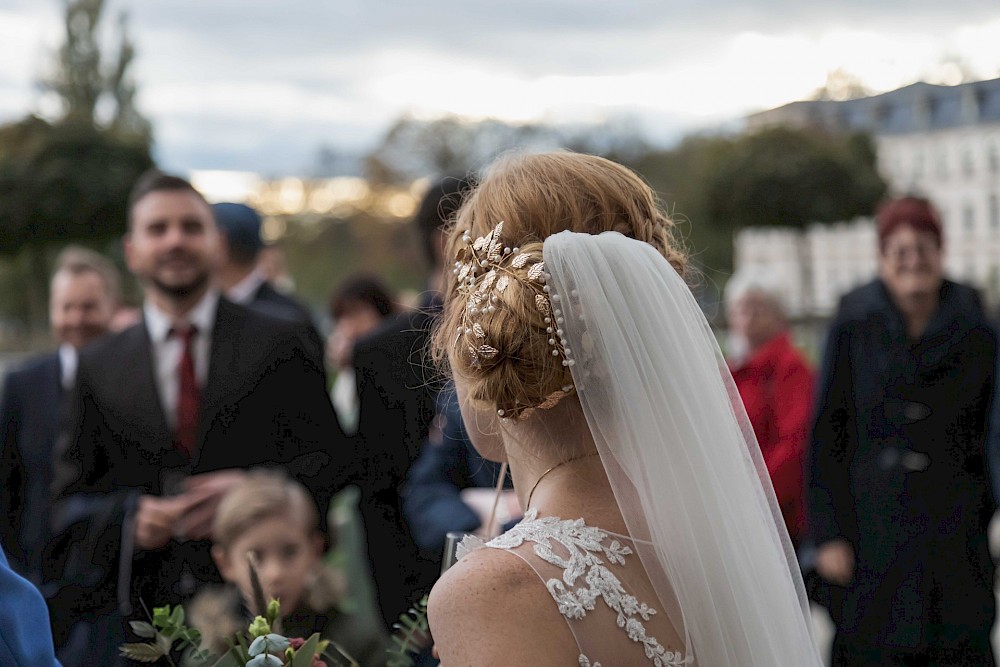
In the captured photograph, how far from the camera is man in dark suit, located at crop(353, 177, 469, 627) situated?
14.7 ft

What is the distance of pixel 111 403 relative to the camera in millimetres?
3959

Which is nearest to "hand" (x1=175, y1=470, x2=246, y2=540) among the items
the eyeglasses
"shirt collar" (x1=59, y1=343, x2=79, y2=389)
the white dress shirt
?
the white dress shirt

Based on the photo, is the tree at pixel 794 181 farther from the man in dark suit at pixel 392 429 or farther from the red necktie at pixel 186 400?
the red necktie at pixel 186 400

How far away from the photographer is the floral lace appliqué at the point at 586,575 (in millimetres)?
1693

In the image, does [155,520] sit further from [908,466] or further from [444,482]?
[908,466]

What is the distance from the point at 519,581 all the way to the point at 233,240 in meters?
4.70

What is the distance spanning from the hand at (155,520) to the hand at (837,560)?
2629 mm

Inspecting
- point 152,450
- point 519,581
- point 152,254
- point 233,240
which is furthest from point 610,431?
point 233,240

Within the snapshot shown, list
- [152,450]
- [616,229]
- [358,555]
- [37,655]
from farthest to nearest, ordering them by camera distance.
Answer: [358,555] < [152,450] < [616,229] < [37,655]

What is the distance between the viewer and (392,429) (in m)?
4.59

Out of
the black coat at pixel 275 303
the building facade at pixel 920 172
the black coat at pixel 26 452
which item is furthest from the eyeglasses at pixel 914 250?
the building facade at pixel 920 172

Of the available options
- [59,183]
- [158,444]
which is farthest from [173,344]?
[59,183]

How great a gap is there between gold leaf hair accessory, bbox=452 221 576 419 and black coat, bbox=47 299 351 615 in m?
2.27

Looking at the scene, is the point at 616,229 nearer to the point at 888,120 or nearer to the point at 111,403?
the point at 111,403
